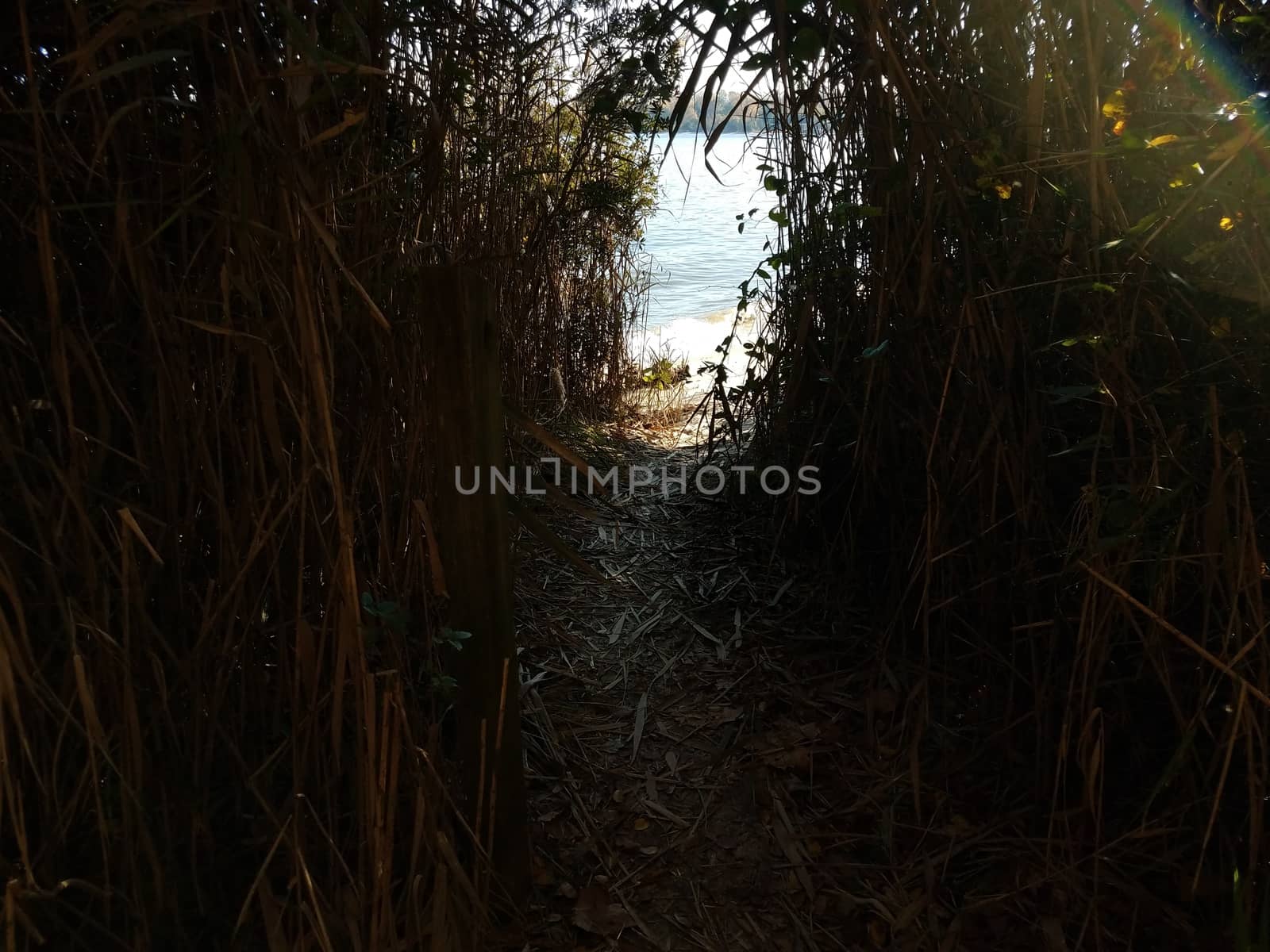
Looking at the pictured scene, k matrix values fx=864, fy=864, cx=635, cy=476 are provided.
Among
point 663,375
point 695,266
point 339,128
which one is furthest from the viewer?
point 695,266

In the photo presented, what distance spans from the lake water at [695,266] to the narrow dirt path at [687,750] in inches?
95.1

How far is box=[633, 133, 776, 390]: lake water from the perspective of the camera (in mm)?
5020

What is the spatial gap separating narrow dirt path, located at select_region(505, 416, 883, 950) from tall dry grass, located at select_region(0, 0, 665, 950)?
0.30 meters

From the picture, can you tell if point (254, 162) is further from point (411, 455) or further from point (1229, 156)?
point (1229, 156)

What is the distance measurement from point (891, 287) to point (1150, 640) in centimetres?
66

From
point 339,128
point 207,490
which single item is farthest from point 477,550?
point 339,128

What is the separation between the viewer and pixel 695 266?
293 inches

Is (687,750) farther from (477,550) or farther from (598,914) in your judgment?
(477,550)

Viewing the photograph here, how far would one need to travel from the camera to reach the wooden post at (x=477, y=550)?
105cm

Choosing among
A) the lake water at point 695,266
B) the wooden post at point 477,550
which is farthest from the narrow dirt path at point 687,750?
the lake water at point 695,266

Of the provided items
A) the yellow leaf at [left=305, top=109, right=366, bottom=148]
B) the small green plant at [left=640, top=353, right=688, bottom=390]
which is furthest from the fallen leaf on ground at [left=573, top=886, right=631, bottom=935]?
the small green plant at [left=640, top=353, right=688, bottom=390]

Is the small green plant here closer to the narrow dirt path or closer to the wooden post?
the narrow dirt path

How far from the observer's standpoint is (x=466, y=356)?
1.06m

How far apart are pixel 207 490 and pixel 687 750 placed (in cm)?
100
